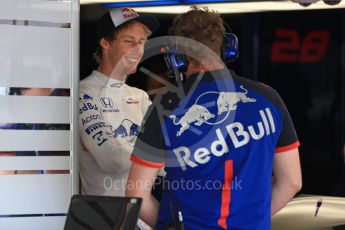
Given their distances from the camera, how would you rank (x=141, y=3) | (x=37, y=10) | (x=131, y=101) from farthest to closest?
(x=141, y=3)
(x=131, y=101)
(x=37, y=10)

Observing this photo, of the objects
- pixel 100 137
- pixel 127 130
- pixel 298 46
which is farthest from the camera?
pixel 298 46

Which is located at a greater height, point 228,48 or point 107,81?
point 228,48

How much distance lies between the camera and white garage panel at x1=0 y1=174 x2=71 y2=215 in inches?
125

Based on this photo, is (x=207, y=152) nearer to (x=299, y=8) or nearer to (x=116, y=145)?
(x=116, y=145)

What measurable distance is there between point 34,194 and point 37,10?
78 cm

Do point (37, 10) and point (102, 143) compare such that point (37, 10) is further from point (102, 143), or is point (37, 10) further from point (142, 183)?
point (142, 183)

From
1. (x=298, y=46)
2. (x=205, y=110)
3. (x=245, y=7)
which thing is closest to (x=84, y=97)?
(x=205, y=110)

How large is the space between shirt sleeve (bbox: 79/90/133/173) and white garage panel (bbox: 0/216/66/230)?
0.48 metres

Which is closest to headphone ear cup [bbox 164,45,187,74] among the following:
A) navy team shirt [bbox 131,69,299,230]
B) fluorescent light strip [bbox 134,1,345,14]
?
navy team shirt [bbox 131,69,299,230]

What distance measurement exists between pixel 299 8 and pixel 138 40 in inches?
163

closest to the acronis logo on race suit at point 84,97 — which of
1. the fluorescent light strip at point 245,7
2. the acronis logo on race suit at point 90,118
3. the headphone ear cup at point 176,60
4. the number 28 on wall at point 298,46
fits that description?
the acronis logo on race suit at point 90,118

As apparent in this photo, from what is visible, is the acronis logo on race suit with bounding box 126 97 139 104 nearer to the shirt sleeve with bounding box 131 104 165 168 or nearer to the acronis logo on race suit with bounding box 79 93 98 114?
the acronis logo on race suit with bounding box 79 93 98 114

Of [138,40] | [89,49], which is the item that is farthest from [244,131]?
[89,49]

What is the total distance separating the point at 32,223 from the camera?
3203mm
